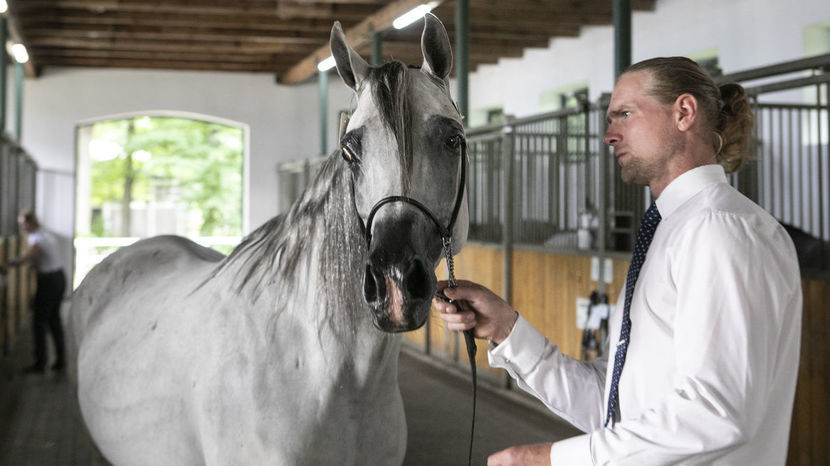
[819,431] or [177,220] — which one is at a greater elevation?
[177,220]

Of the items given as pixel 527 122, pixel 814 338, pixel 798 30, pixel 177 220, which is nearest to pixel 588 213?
pixel 527 122

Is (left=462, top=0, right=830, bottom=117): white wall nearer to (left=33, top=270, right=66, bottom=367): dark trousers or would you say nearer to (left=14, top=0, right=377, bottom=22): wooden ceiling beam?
(left=14, top=0, right=377, bottom=22): wooden ceiling beam

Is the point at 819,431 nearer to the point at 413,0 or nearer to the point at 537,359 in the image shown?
the point at 537,359

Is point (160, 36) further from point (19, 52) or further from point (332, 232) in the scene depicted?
point (332, 232)

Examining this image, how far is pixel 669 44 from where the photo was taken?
723 centimetres

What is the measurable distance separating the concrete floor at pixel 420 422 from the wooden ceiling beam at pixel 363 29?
3.64 metres

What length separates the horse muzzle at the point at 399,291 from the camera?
1.02 m

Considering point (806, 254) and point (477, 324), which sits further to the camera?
point (806, 254)

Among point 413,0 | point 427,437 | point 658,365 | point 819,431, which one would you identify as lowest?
point 427,437

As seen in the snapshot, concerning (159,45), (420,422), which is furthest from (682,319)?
(159,45)

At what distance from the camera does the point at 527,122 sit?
4.51m

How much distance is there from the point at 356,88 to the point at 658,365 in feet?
2.38

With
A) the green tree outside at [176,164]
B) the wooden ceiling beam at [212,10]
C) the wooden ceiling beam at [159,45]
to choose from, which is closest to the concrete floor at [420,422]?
the wooden ceiling beam at [212,10]

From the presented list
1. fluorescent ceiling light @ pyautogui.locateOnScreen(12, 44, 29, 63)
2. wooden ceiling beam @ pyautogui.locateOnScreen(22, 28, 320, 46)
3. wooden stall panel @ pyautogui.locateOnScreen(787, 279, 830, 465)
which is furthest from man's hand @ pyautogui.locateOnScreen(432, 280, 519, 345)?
fluorescent ceiling light @ pyautogui.locateOnScreen(12, 44, 29, 63)
